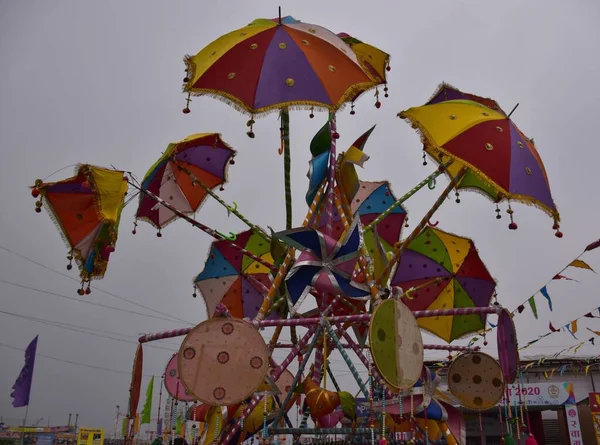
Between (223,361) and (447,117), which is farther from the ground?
(447,117)

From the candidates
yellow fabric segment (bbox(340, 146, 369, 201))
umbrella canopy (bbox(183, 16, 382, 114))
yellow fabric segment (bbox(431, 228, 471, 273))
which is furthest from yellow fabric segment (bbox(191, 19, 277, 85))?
yellow fabric segment (bbox(431, 228, 471, 273))

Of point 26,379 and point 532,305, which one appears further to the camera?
point 26,379

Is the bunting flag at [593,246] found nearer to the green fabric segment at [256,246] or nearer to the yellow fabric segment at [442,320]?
the yellow fabric segment at [442,320]

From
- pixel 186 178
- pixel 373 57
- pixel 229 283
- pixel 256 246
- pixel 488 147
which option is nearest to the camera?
pixel 488 147

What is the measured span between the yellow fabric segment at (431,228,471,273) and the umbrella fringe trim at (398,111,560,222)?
4.21 m

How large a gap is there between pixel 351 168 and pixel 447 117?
2.38 meters

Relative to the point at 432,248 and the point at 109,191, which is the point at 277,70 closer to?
the point at 109,191

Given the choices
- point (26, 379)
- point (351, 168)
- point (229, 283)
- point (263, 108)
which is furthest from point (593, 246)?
point (26, 379)

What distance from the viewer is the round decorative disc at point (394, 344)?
21.3ft

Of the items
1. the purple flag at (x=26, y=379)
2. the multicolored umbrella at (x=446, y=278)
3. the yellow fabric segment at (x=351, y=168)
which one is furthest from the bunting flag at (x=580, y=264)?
the purple flag at (x=26, y=379)

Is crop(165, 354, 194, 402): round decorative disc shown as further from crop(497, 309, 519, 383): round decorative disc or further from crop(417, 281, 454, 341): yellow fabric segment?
crop(497, 309, 519, 383): round decorative disc

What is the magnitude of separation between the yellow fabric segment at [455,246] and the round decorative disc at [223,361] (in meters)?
7.11

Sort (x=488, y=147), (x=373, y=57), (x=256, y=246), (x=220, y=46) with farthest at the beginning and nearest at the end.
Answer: (x=256, y=246), (x=373, y=57), (x=220, y=46), (x=488, y=147)

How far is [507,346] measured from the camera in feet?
27.3
